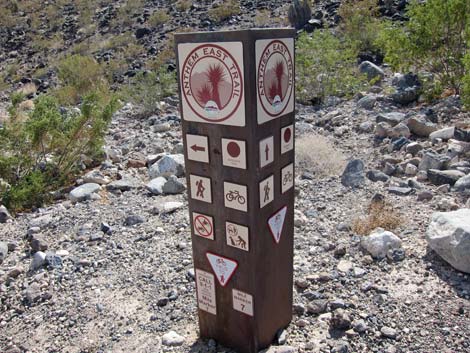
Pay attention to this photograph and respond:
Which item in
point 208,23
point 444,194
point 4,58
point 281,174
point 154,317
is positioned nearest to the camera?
point 281,174

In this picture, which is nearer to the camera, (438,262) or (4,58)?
(438,262)

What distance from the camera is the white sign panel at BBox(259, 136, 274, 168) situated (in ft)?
6.98

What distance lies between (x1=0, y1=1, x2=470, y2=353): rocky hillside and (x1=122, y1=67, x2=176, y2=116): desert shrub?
6.51 ft

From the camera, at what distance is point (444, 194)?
4.14 m

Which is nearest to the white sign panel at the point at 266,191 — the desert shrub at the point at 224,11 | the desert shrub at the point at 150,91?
the desert shrub at the point at 150,91

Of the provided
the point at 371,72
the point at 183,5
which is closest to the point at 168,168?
the point at 371,72

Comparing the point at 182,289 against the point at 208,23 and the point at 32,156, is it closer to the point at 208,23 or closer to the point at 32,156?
the point at 32,156

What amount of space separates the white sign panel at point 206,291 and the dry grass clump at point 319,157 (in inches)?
110

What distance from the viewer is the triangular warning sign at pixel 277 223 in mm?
2355

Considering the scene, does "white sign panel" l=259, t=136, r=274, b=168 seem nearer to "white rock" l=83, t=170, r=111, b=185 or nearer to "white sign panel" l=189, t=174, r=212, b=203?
"white sign panel" l=189, t=174, r=212, b=203

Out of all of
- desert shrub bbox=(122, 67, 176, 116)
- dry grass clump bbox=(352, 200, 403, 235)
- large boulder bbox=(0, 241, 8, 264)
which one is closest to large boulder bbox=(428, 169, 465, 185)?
dry grass clump bbox=(352, 200, 403, 235)

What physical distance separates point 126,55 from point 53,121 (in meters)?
10.8

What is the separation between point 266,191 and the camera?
88.4 inches

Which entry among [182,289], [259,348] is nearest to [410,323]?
[259,348]
